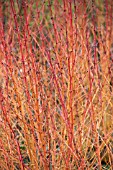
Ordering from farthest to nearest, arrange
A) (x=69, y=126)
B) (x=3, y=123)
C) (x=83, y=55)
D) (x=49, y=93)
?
(x=83, y=55) → (x=49, y=93) → (x=3, y=123) → (x=69, y=126)

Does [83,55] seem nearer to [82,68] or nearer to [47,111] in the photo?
[82,68]

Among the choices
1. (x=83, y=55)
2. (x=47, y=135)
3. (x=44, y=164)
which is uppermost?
(x=83, y=55)

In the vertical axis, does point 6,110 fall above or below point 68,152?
above

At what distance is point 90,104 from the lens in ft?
9.83

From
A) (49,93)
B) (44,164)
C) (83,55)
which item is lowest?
(44,164)

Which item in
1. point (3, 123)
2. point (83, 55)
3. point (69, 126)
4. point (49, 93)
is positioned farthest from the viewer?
point (83, 55)

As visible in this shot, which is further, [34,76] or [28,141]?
[28,141]

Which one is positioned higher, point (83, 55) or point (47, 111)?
point (83, 55)

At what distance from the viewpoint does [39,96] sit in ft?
10.3

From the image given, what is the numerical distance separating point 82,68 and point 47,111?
2.66ft

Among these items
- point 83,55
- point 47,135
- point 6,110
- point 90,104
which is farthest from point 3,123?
point 83,55

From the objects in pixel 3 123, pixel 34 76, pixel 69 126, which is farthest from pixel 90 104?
pixel 3 123

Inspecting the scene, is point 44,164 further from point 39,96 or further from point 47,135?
point 39,96

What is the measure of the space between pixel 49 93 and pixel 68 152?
1.96 ft
